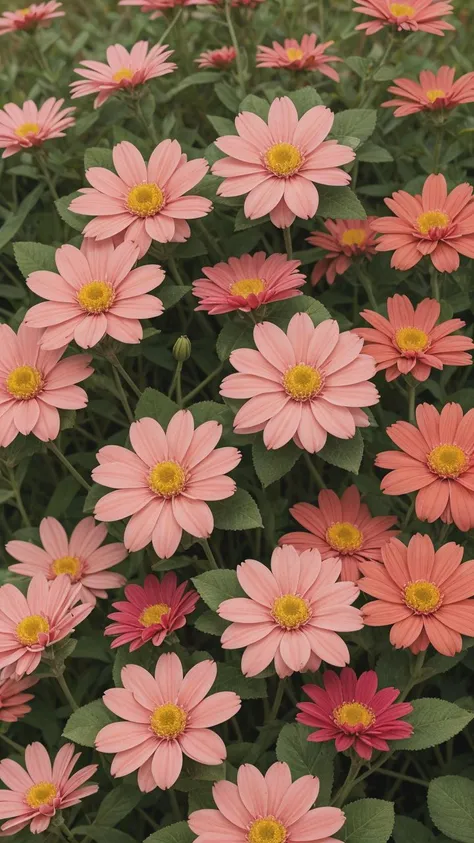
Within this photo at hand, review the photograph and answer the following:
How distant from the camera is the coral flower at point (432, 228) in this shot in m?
0.80

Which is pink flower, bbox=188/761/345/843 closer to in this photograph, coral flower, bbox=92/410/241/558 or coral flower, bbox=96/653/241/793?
coral flower, bbox=96/653/241/793

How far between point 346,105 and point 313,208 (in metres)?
0.41

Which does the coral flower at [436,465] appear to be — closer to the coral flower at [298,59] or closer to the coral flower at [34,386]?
the coral flower at [34,386]

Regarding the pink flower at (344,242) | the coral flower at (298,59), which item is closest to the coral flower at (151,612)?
the pink flower at (344,242)

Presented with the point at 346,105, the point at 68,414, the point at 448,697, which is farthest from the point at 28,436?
the point at 346,105

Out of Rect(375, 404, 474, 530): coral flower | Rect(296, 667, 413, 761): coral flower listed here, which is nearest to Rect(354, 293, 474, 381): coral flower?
Rect(375, 404, 474, 530): coral flower

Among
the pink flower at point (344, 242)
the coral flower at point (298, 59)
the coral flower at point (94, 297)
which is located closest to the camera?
the coral flower at point (94, 297)

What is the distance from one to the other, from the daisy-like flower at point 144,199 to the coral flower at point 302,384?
5.4 inches

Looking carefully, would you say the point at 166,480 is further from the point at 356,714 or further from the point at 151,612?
the point at 356,714

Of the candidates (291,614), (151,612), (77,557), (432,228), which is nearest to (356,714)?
(291,614)

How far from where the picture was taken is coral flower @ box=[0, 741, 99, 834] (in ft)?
2.23

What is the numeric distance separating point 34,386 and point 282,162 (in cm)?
29

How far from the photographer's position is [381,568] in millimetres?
695

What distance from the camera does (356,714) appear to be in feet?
2.10
